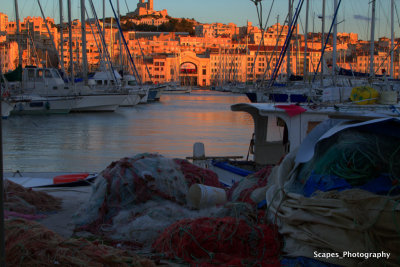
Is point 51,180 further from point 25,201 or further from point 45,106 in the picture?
point 45,106

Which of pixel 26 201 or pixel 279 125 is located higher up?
pixel 279 125

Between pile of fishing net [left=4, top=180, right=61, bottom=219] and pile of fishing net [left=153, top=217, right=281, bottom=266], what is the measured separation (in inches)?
102

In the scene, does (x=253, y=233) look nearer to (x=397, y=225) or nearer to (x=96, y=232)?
(x=397, y=225)

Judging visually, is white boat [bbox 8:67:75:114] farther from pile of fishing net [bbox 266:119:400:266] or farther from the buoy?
pile of fishing net [bbox 266:119:400:266]

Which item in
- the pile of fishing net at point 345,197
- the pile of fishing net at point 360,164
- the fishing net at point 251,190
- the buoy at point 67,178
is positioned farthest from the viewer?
the buoy at point 67,178

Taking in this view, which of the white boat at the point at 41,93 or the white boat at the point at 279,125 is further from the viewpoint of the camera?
the white boat at the point at 41,93

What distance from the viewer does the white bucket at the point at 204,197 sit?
20.5ft

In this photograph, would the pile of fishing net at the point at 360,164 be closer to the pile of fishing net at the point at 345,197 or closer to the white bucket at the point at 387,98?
the pile of fishing net at the point at 345,197

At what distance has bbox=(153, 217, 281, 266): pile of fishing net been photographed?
4.63 meters

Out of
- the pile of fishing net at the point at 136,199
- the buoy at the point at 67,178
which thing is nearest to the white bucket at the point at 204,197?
the pile of fishing net at the point at 136,199

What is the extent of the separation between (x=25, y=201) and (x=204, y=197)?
8.20 ft

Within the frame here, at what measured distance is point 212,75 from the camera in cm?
13725

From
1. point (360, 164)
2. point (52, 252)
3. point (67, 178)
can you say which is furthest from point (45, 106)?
point (360, 164)

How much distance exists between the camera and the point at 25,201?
22.5 feet
